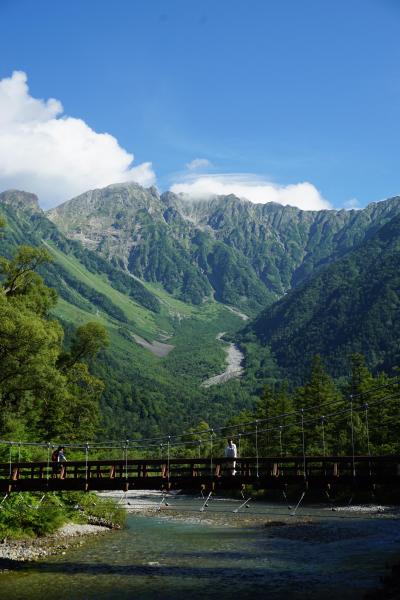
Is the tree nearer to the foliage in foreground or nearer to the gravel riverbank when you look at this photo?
the foliage in foreground

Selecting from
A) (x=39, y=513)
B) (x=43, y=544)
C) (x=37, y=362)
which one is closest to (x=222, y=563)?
(x=43, y=544)

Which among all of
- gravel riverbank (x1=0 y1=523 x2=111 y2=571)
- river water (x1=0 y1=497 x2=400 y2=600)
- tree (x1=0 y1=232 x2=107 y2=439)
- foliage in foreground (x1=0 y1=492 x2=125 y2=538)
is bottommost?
river water (x1=0 y1=497 x2=400 y2=600)

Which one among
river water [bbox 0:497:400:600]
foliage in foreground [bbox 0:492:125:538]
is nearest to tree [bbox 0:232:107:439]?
foliage in foreground [bbox 0:492:125:538]

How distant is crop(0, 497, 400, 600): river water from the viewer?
84.8 ft

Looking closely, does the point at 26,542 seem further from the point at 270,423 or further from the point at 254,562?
the point at 270,423

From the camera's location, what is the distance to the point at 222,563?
31438 millimetres

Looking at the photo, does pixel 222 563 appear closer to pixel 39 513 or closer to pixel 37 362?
pixel 39 513

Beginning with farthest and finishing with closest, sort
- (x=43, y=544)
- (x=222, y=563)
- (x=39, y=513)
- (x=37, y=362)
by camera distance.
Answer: (x=37, y=362) → (x=39, y=513) → (x=43, y=544) → (x=222, y=563)

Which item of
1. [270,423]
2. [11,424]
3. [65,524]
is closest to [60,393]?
[11,424]

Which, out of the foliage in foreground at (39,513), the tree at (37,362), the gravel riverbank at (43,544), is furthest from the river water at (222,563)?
the tree at (37,362)

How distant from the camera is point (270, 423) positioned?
269 feet

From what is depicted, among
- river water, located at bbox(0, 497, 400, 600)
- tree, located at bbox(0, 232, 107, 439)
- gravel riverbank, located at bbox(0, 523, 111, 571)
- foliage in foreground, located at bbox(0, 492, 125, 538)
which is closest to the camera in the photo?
river water, located at bbox(0, 497, 400, 600)

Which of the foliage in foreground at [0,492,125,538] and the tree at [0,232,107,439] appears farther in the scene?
the tree at [0,232,107,439]

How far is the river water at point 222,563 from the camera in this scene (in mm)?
25844
